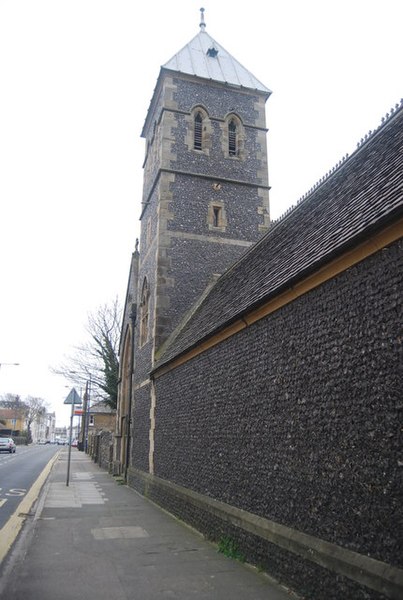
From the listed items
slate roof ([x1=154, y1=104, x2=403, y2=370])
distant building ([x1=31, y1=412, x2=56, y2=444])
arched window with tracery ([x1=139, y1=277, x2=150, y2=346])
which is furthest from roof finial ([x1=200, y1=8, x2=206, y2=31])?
distant building ([x1=31, y1=412, x2=56, y2=444])

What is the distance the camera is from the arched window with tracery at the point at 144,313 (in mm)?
18469

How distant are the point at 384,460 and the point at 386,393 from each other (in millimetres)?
611

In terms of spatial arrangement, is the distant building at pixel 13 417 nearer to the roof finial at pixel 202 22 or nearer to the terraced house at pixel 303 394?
the roof finial at pixel 202 22

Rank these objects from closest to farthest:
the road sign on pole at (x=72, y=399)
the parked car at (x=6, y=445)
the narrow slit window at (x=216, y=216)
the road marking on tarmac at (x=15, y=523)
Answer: the road marking on tarmac at (x=15, y=523)
the road sign on pole at (x=72, y=399)
the narrow slit window at (x=216, y=216)
the parked car at (x=6, y=445)

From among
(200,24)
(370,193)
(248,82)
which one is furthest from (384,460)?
(200,24)

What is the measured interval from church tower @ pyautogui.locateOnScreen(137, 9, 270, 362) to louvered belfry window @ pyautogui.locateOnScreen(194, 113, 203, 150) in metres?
0.04

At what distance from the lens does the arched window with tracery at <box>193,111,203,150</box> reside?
19.5 m

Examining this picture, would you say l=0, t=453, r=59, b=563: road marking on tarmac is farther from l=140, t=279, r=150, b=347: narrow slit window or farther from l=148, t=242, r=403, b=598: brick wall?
l=140, t=279, r=150, b=347: narrow slit window

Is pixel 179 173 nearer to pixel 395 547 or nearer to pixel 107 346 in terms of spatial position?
pixel 395 547

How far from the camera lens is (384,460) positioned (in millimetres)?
4586

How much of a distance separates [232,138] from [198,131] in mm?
1445

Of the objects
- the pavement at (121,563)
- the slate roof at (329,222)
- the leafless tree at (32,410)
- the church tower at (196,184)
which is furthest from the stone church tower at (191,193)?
the leafless tree at (32,410)

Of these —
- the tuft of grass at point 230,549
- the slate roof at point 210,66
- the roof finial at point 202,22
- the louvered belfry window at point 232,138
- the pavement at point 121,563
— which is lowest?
the pavement at point 121,563

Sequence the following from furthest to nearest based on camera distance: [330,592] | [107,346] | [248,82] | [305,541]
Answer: [107,346] < [248,82] < [305,541] < [330,592]
